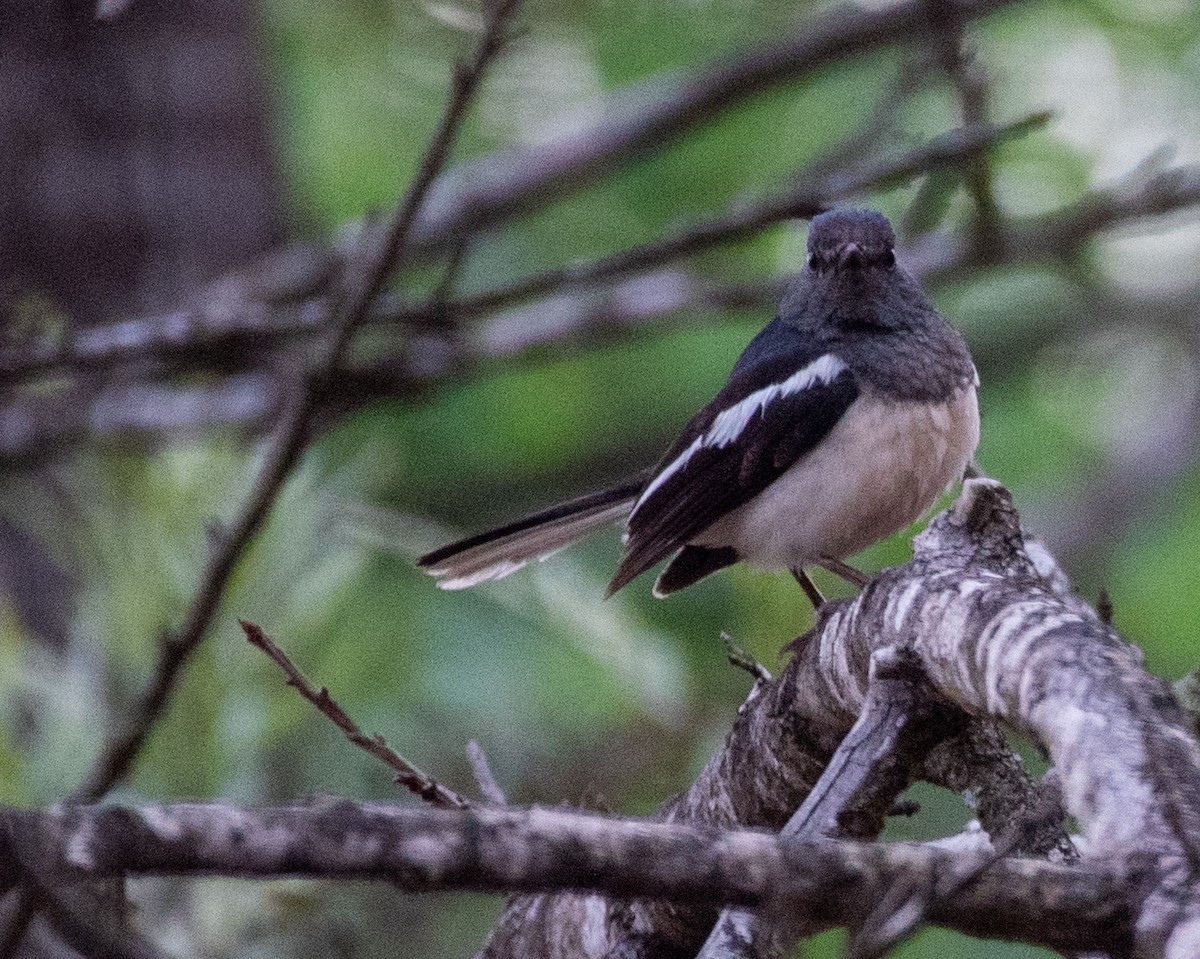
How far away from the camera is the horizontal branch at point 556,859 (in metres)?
1.36

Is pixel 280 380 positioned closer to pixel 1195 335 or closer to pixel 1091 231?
pixel 1091 231

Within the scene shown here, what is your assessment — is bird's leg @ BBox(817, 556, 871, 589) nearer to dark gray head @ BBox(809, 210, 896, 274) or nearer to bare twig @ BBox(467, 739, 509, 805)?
dark gray head @ BBox(809, 210, 896, 274)

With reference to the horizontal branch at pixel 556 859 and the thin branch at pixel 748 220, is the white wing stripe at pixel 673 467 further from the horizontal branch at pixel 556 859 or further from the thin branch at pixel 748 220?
the horizontal branch at pixel 556 859

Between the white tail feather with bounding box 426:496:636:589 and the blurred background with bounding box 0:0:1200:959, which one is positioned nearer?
the blurred background with bounding box 0:0:1200:959

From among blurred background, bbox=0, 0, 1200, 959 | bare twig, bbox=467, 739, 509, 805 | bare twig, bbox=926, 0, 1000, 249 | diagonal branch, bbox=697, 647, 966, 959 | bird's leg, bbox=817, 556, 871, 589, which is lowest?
blurred background, bbox=0, 0, 1200, 959

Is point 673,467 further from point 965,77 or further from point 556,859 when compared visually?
point 556,859

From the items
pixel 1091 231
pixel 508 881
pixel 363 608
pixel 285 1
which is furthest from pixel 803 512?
pixel 285 1

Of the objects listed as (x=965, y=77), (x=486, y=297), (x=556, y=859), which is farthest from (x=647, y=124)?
(x=556, y=859)

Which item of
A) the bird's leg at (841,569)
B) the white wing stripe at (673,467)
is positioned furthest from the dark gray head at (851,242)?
the bird's leg at (841,569)

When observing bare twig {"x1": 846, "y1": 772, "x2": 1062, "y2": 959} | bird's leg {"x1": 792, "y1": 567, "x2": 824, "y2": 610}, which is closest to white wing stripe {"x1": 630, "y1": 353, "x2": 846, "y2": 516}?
bird's leg {"x1": 792, "y1": 567, "x2": 824, "y2": 610}

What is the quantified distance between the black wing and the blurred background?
0.31 m

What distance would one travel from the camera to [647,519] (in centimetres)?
410

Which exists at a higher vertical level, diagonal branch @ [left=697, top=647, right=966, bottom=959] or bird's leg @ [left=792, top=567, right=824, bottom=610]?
diagonal branch @ [left=697, top=647, right=966, bottom=959]

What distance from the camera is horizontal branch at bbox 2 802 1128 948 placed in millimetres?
1356
